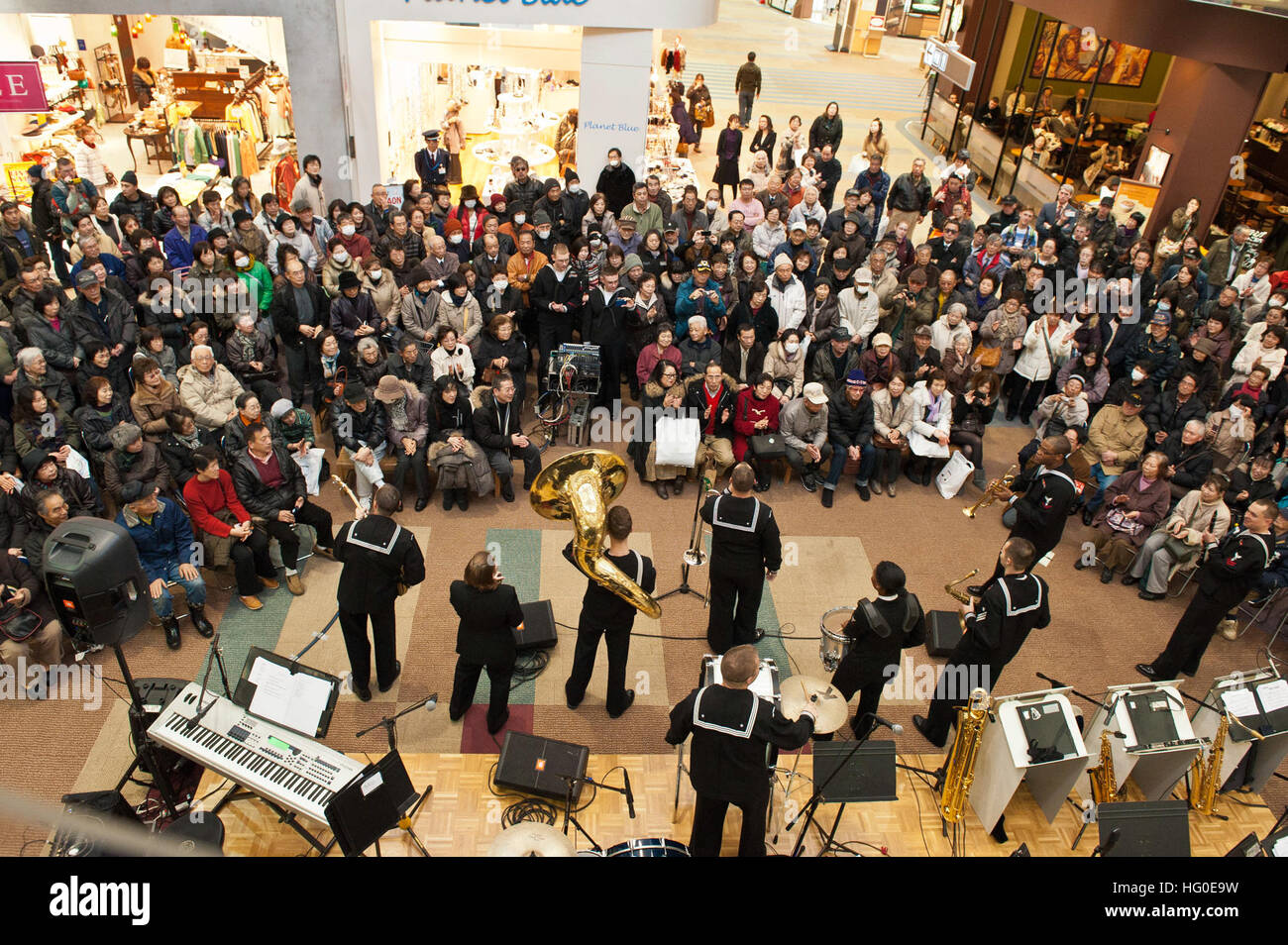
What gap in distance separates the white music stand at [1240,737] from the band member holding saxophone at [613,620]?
12.3 ft

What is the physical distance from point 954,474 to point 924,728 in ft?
10.7

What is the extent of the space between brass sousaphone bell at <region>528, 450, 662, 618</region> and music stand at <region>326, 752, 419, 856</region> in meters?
Answer: 1.59

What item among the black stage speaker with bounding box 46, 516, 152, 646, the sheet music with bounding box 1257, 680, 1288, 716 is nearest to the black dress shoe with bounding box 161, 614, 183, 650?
the black stage speaker with bounding box 46, 516, 152, 646

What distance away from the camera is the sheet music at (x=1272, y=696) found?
5695 millimetres

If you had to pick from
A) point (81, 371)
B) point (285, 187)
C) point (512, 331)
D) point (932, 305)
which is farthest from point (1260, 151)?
point (81, 371)

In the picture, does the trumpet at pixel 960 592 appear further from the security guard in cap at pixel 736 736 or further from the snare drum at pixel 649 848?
the snare drum at pixel 649 848

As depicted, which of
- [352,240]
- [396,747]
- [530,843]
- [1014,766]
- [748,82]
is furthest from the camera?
[748,82]

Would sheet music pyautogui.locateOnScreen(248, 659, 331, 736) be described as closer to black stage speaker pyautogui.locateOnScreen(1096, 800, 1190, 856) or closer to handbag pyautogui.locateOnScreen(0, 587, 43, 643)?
handbag pyautogui.locateOnScreen(0, 587, 43, 643)

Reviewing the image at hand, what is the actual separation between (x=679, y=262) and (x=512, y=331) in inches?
87.8

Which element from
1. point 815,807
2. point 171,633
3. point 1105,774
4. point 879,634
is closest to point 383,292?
point 171,633

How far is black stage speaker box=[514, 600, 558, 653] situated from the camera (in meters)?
6.41

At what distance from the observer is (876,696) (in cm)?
581

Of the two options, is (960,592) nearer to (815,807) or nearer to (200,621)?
(815,807)

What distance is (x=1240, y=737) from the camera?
5.62 metres
